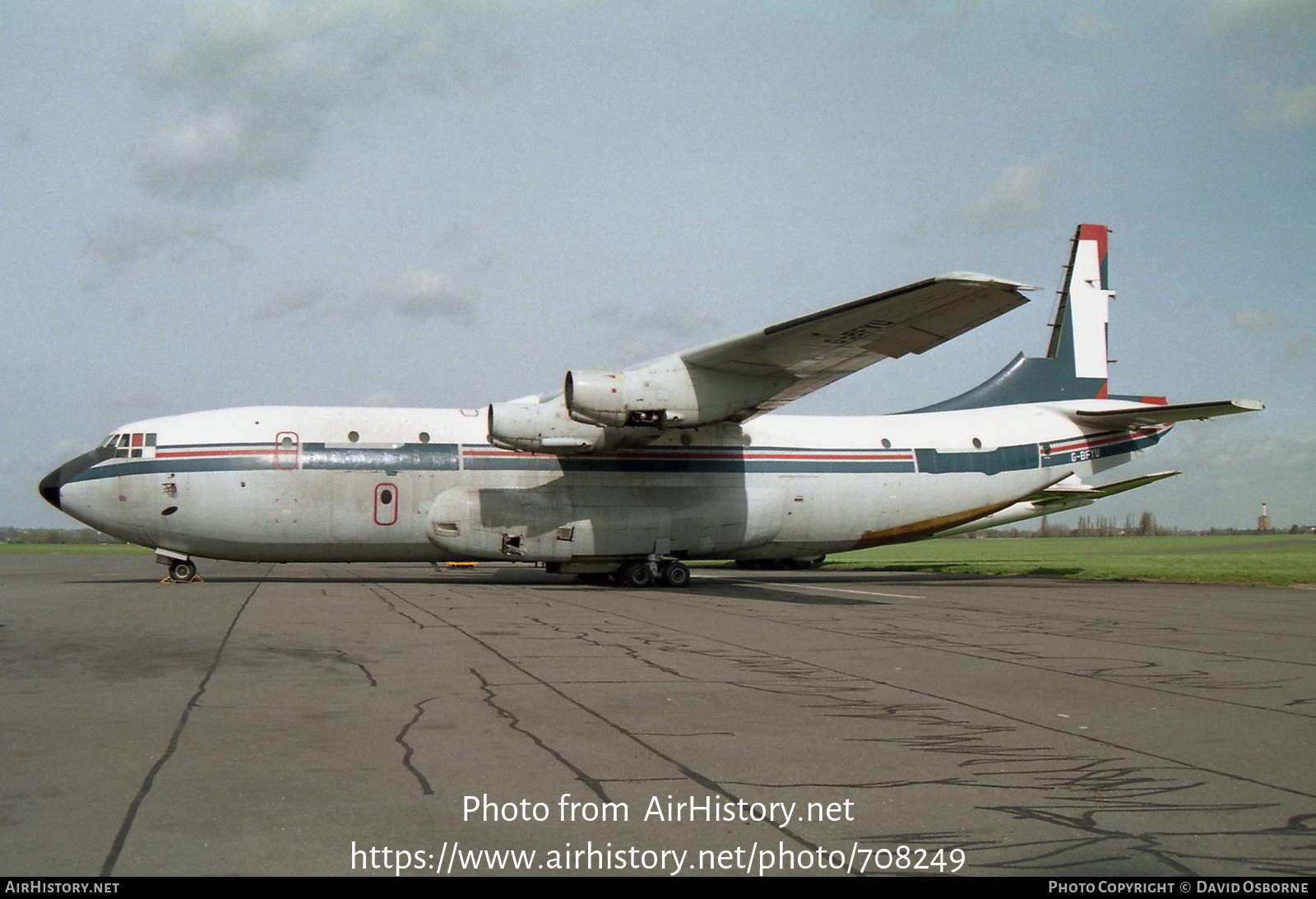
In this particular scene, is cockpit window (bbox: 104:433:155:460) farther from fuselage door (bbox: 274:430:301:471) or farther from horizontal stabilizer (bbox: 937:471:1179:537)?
horizontal stabilizer (bbox: 937:471:1179:537)

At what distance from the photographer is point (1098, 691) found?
25.7 feet

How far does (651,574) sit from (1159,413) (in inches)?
455

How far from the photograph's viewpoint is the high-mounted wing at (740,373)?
621 inches

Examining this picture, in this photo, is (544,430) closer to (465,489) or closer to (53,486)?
(465,489)

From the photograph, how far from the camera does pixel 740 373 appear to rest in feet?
60.1

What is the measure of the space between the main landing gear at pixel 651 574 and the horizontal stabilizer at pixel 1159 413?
33.4ft

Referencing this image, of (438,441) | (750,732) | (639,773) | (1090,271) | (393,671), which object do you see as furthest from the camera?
(1090,271)

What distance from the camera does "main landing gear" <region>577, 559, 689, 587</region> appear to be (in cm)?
2044

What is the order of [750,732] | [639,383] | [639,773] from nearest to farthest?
[639,773], [750,732], [639,383]

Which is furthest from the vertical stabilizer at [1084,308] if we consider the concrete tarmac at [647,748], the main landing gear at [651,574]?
the concrete tarmac at [647,748]

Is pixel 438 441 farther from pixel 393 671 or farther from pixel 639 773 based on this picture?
pixel 639 773

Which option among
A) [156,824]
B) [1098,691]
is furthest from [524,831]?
[1098,691]

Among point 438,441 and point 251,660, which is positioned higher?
point 438,441

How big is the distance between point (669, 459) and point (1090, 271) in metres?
11.9
